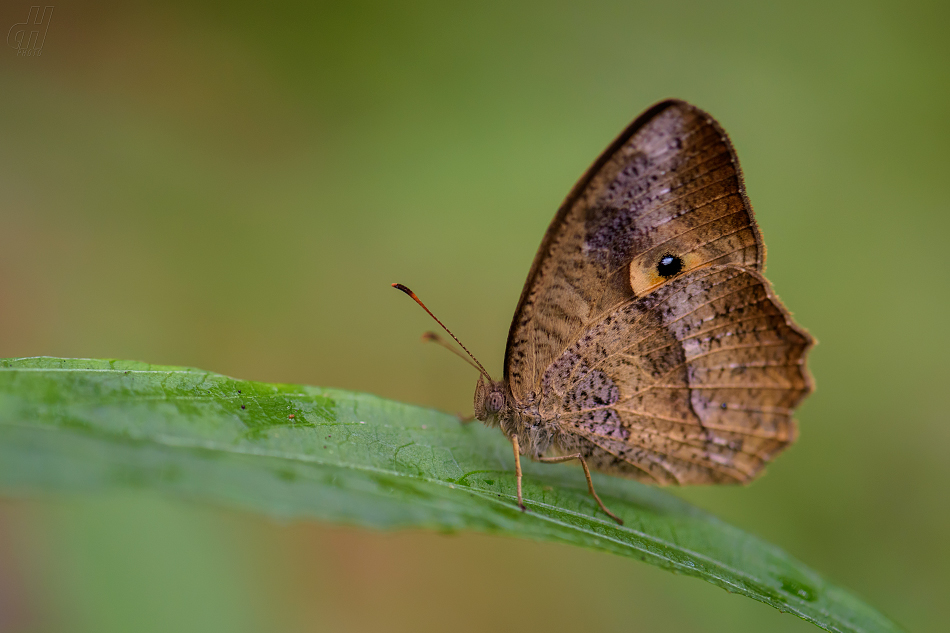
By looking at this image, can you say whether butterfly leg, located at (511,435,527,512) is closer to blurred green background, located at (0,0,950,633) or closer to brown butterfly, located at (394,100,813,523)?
brown butterfly, located at (394,100,813,523)

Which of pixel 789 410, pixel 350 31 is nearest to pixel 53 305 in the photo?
pixel 350 31

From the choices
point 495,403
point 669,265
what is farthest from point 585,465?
point 669,265

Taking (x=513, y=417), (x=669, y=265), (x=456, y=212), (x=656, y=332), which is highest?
(x=456, y=212)

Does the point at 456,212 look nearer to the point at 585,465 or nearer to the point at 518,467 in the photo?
→ the point at 585,465

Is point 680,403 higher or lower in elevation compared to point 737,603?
higher

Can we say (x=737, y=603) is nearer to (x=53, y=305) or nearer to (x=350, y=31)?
(x=53, y=305)

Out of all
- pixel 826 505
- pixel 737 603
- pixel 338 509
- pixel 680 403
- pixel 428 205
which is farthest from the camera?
pixel 428 205

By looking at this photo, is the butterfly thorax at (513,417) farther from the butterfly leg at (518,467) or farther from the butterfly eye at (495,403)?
the butterfly leg at (518,467)
